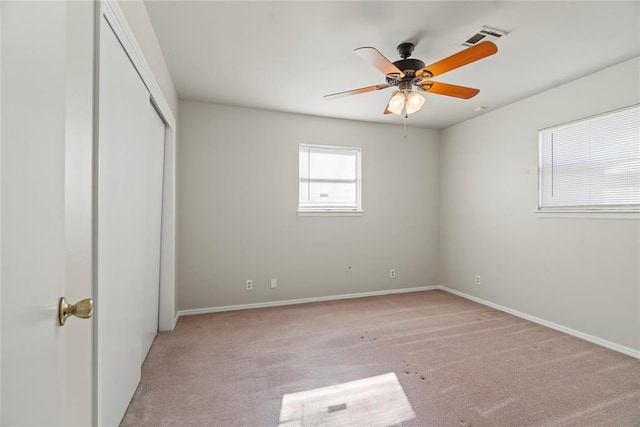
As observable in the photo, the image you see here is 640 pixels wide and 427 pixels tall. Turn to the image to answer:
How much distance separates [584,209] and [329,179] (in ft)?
9.33

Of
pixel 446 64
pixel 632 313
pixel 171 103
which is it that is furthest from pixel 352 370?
pixel 171 103

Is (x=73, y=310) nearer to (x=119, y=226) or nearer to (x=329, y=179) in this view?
(x=119, y=226)

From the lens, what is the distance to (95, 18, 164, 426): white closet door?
1.26 metres

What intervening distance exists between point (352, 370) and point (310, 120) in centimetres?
309

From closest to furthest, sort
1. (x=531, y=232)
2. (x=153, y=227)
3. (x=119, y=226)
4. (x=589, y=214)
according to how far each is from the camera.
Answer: (x=119, y=226) < (x=153, y=227) < (x=589, y=214) < (x=531, y=232)

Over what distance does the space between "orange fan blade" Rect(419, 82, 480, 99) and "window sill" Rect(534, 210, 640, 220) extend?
1733 mm

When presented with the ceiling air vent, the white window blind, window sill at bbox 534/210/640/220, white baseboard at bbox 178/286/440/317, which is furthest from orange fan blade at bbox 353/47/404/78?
white baseboard at bbox 178/286/440/317

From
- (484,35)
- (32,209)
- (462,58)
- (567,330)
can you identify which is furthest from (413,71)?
(567,330)

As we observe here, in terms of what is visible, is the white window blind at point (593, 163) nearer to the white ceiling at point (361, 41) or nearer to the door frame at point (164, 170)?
the white ceiling at point (361, 41)

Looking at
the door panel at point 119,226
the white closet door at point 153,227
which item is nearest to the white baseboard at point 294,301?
the white closet door at point 153,227

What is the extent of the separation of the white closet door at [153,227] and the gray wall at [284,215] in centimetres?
68

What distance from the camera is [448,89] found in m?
2.35

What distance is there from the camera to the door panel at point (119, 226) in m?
1.27

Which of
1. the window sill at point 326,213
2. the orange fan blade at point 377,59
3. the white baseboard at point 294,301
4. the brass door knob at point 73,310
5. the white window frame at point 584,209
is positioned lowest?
the white baseboard at point 294,301
